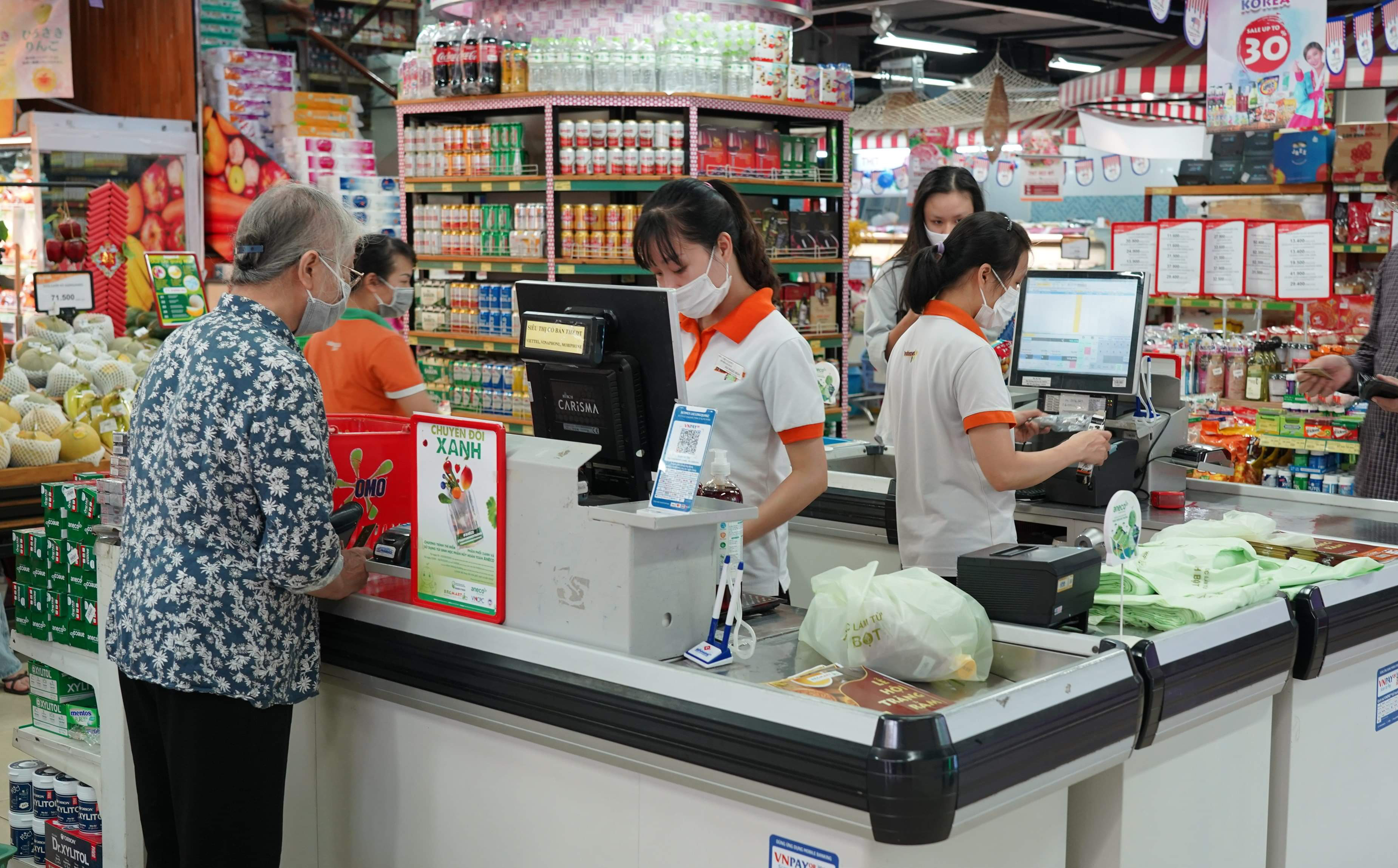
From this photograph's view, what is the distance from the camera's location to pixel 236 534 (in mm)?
2260

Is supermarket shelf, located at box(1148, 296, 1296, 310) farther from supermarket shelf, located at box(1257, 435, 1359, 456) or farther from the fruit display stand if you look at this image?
the fruit display stand

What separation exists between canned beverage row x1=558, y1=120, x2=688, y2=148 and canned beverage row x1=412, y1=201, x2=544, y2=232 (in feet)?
1.54

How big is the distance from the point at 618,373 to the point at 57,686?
184 centimetres

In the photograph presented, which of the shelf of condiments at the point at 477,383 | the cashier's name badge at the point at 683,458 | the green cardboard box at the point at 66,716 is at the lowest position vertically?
the green cardboard box at the point at 66,716

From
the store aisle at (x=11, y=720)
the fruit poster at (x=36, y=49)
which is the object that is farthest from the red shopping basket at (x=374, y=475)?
the fruit poster at (x=36, y=49)

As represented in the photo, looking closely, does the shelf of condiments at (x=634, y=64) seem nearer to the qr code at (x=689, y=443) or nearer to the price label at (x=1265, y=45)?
the price label at (x=1265, y=45)

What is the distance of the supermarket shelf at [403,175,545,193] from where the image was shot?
7.23 meters

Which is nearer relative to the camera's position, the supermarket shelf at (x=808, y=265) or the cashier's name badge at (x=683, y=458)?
the cashier's name badge at (x=683, y=458)

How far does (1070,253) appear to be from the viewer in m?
7.31

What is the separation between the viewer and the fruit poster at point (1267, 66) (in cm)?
693

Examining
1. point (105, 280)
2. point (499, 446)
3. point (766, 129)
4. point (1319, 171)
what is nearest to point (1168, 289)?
point (1319, 171)

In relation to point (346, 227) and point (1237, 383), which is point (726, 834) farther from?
point (1237, 383)

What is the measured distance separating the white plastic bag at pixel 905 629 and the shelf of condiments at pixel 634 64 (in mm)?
5173

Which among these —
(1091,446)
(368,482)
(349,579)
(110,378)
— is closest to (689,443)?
(349,579)
